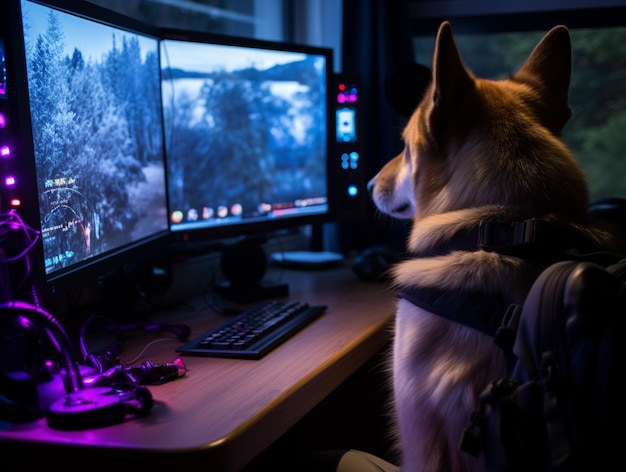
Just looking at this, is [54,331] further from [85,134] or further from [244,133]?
[244,133]

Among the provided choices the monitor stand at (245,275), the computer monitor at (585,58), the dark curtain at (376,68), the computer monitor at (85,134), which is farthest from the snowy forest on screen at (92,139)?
the computer monitor at (585,58)

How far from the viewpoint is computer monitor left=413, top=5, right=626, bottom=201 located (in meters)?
2.92

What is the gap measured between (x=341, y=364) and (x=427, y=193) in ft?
1.38

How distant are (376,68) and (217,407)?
198 centimetres

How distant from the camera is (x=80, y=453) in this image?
1.04 m

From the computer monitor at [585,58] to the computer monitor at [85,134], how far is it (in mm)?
1676

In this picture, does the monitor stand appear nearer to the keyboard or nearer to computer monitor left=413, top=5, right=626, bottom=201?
the keyboard

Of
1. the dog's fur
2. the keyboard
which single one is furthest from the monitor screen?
the dog's fur

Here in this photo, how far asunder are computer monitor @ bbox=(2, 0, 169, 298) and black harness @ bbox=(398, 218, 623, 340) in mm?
733

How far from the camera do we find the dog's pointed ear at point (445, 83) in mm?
1252

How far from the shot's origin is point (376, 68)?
2867mm

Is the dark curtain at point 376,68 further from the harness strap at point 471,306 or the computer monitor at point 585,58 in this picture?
the harness strap at point 471,306

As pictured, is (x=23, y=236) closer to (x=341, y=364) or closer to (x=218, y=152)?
(x=341, y=364)

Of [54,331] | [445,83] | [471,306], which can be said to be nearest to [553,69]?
[445,83]
